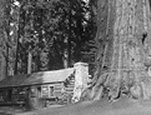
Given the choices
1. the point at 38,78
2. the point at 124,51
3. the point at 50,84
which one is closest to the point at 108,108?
the point at 124,51

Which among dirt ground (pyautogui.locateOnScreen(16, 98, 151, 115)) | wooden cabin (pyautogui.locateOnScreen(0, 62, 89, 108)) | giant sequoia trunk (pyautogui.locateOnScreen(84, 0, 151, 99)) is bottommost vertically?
wooden cabin (pyautogui.locateOnScreen(0, 62, 89, 108))

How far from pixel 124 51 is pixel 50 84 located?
878 inches

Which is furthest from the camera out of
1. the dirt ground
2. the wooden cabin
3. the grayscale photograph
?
the wooden cabin

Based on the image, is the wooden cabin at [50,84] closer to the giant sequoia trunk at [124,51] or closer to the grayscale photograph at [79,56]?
the grayscale photograph at [79,56]

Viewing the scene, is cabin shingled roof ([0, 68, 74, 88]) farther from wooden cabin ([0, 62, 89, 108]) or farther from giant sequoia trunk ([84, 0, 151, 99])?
giant sequoia trunk ([84, 0, 151, 99])

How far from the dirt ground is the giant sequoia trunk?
25 centimetres

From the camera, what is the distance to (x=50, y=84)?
29.8 metres

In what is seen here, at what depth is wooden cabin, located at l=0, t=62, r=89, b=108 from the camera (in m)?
28.0

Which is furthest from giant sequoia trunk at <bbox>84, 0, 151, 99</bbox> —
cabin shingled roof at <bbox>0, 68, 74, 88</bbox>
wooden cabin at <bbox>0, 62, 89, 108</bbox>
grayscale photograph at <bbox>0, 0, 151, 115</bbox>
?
cabin shingled roof at <bbox>0, 68, 74, 88</bbox>

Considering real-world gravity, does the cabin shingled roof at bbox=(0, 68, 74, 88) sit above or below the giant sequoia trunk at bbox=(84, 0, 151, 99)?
below

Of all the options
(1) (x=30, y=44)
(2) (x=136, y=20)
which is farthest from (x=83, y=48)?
(2) (x=136, y=20)

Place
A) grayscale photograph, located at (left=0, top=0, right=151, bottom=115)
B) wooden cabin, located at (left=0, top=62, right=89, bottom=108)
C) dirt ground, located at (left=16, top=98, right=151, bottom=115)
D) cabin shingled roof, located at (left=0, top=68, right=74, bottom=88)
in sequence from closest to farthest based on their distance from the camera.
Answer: dirt ground, located at (left=16, top=98, right=151, bottom=115)
grayscale photograph, located at (left=0, top=0, right=151, bottom=115)
wooden cabin, located at (left=0, top=62, right=89, bottom=108)
cabin shingled roof, located at (left=0, top=68, right=74, bottom=88)

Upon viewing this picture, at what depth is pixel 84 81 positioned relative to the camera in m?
27.4

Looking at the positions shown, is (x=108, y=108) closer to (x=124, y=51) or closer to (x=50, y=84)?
(x=124, y=51)
